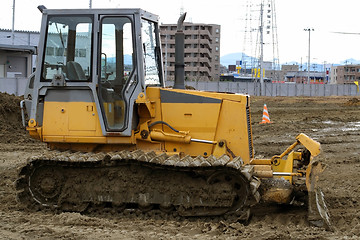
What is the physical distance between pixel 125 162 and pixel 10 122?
38.5 feet

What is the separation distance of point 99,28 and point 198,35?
9135cm

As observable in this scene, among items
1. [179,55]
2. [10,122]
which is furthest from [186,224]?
[10,122]

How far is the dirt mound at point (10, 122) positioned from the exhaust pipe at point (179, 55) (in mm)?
9636

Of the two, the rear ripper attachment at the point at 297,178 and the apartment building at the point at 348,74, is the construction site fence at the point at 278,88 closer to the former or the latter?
the rear ripper attachment at the point at 297,178

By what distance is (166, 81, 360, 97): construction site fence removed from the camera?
62062mm

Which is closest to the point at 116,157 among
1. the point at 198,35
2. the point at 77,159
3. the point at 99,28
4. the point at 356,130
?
the point at 77,159

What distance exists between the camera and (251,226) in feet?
24.5

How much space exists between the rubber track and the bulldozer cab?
486 millimetres

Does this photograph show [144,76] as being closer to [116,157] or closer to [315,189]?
[116,157]

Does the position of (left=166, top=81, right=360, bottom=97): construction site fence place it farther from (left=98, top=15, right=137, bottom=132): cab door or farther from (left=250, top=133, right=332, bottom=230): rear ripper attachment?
(left=98, top=15, right=137, bottom=132): cab door

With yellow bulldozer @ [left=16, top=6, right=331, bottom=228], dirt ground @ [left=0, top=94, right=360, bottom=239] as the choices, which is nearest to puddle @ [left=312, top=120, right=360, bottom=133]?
dirt ground @ [left=0, top=94, right=360, bottom=239]

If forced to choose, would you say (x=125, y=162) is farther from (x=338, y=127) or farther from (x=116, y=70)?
(x=338, y=127)

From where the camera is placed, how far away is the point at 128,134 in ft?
26.7

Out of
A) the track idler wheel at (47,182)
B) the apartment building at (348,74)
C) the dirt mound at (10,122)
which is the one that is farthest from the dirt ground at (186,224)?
the apartment building at (348,74)
